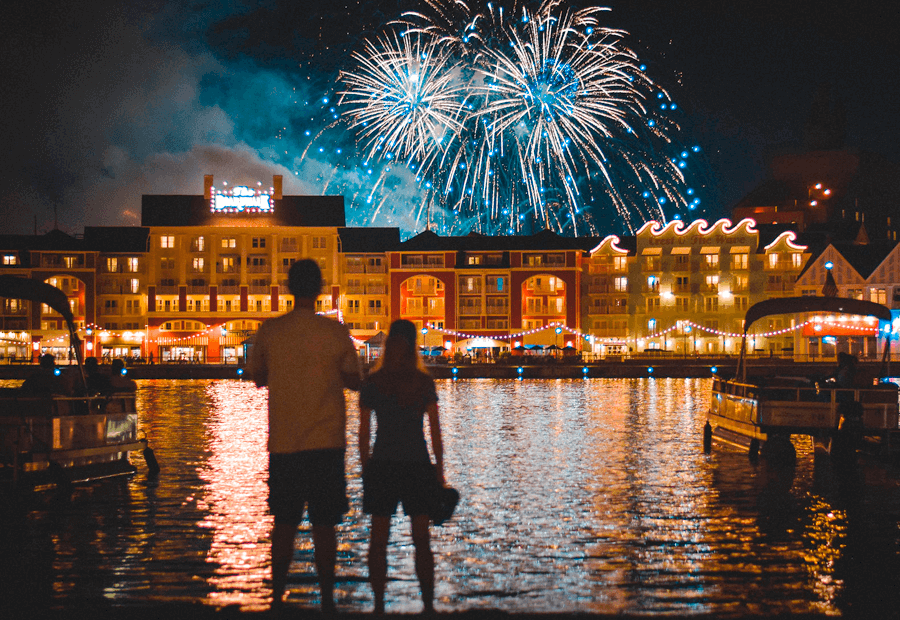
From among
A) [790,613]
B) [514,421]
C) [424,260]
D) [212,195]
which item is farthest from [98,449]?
[212,195]

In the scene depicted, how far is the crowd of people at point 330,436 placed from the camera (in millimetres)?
6043

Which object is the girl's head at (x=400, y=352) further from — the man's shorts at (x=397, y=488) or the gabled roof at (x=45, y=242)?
the gabled roof at (x=45, y=242)

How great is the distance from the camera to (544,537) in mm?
9609

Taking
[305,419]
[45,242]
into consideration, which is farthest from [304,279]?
[45,242]

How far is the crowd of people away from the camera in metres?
6.04

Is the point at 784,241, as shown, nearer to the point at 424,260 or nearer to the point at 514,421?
the point at 424,260

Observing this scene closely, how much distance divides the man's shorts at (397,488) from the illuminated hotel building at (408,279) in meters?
68.5

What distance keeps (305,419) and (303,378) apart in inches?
11.3

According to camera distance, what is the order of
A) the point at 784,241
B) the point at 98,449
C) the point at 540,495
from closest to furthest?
the point at 540,495, the point at 98,449, the point at 784,241

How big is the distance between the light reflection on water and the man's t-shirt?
5.71ft

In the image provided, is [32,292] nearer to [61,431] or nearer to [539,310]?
[61,431]

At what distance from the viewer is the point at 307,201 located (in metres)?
87.9

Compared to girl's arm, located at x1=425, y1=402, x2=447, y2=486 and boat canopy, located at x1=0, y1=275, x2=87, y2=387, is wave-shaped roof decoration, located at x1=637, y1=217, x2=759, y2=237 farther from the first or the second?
girl's arm, located at x1=425, y1=402, x2=447, y2=486

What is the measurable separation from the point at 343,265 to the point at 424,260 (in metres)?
8.54
